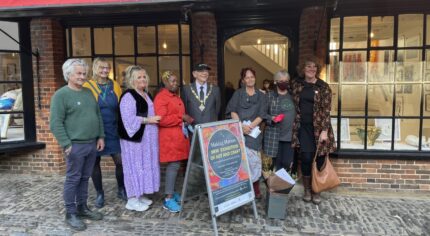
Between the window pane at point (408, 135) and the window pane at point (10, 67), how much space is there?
233 inches

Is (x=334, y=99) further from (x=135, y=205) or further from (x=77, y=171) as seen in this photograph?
(x=77, y=171)

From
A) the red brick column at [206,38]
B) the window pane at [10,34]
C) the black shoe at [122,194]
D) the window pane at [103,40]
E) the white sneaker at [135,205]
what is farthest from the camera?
the window pane at [103,40]

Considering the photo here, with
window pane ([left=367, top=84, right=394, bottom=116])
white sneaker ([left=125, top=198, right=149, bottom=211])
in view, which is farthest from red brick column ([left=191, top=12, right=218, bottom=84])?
window pane ([left=367, top=84, right=394, bottom=116])

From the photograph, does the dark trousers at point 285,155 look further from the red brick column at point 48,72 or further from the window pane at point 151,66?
the red brick column at point 48,72

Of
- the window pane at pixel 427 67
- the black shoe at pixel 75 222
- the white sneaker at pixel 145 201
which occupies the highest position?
the window pane at pixel 427 67

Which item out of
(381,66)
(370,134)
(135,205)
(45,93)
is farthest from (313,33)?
(45,93)

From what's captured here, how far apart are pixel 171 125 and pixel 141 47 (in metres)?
2.09

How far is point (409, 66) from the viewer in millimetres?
4930

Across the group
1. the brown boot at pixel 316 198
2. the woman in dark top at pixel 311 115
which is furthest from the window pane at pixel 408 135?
the brown boot at pixel 316 198

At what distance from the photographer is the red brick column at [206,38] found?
5.48m

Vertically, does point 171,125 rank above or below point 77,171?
above

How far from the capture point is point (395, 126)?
16.5 feet

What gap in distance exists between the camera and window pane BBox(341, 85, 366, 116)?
503 cm

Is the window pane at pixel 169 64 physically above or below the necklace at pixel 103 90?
above
